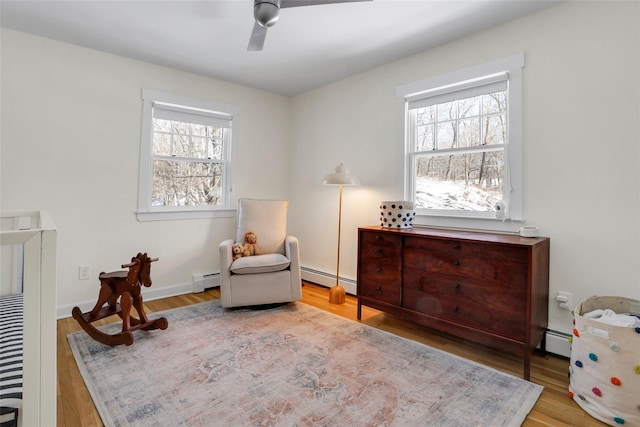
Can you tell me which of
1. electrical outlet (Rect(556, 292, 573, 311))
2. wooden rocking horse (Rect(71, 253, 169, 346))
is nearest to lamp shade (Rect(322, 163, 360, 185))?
wooden rocking horse (Rect(71, 253, 169, 346))

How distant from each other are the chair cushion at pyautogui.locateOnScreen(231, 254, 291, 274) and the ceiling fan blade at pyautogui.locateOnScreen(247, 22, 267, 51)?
5.80 ft

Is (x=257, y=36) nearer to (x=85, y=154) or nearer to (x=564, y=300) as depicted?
(x=85, y=154)

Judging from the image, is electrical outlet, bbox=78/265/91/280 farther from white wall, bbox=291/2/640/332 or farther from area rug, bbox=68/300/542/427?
white wall, bbox=291/2/640/332

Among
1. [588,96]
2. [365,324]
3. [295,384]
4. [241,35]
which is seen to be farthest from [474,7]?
[295,384]

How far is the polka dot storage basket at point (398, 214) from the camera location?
2676 mm

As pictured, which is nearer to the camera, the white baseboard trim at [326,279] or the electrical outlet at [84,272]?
the electrical outlet at [84,272]

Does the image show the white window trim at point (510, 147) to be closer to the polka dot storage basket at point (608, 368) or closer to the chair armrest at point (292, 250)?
the polka dot storage basket at point (608, 368)

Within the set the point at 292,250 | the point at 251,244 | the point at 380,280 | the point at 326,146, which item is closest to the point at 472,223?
the point at 380,280

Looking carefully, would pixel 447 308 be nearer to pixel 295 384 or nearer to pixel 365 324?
pixel 365 324

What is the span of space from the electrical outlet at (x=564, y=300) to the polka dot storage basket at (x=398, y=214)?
113 centimetres

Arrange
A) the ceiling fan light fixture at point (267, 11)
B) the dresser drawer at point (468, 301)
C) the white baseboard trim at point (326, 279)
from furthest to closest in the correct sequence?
the white baseboard trim at point (326, 279)
the dresser drawer at point (468, 301)
the ceiling fan light fixture at point (267, 11)

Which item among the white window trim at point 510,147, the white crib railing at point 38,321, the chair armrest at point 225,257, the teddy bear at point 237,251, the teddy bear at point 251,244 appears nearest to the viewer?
the white crib railing at point 38,321

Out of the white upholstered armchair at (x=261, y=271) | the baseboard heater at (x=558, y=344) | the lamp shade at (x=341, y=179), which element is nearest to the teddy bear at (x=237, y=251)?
the white upholstered armchair at (x=261, y=271)

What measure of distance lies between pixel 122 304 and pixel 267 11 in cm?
219
